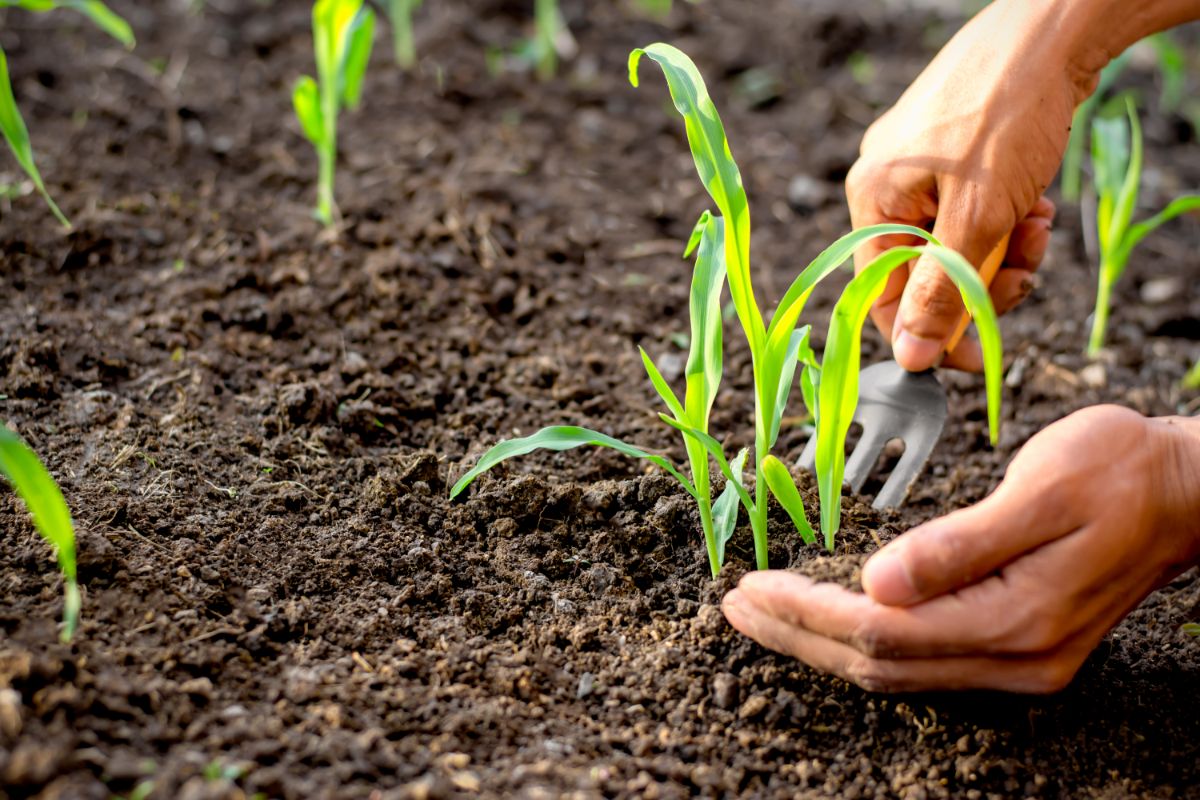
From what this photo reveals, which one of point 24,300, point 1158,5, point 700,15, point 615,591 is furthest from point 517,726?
point 700,15

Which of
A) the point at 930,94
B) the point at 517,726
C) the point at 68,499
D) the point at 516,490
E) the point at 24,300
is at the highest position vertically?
the point at 930,94

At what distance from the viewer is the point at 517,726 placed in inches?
44.5

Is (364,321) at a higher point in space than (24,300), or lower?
lower

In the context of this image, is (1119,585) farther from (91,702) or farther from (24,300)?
(24,300)

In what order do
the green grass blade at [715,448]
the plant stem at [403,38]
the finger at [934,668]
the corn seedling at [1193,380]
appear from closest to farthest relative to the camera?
the finger at [934,668] < the green grass blade at [715,448] < the corn seedling at [1193,380] < the plant stem at [403,38]

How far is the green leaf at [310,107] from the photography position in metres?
1.95

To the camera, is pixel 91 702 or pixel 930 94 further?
pixel 930 94

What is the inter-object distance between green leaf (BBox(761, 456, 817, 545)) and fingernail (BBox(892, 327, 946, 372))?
0.92ft

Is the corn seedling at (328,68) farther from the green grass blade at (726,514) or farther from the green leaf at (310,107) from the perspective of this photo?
the green grass blade at (726,514)

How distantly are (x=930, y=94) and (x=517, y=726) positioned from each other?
954 mm

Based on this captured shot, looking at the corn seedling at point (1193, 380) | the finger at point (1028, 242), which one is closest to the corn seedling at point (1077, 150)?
the corn seedling at point (1193, 380)

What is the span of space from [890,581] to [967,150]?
0.60 m

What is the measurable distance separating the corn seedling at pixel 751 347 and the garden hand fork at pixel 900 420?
20 centimetres

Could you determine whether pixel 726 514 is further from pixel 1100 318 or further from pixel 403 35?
pixel 403 35
